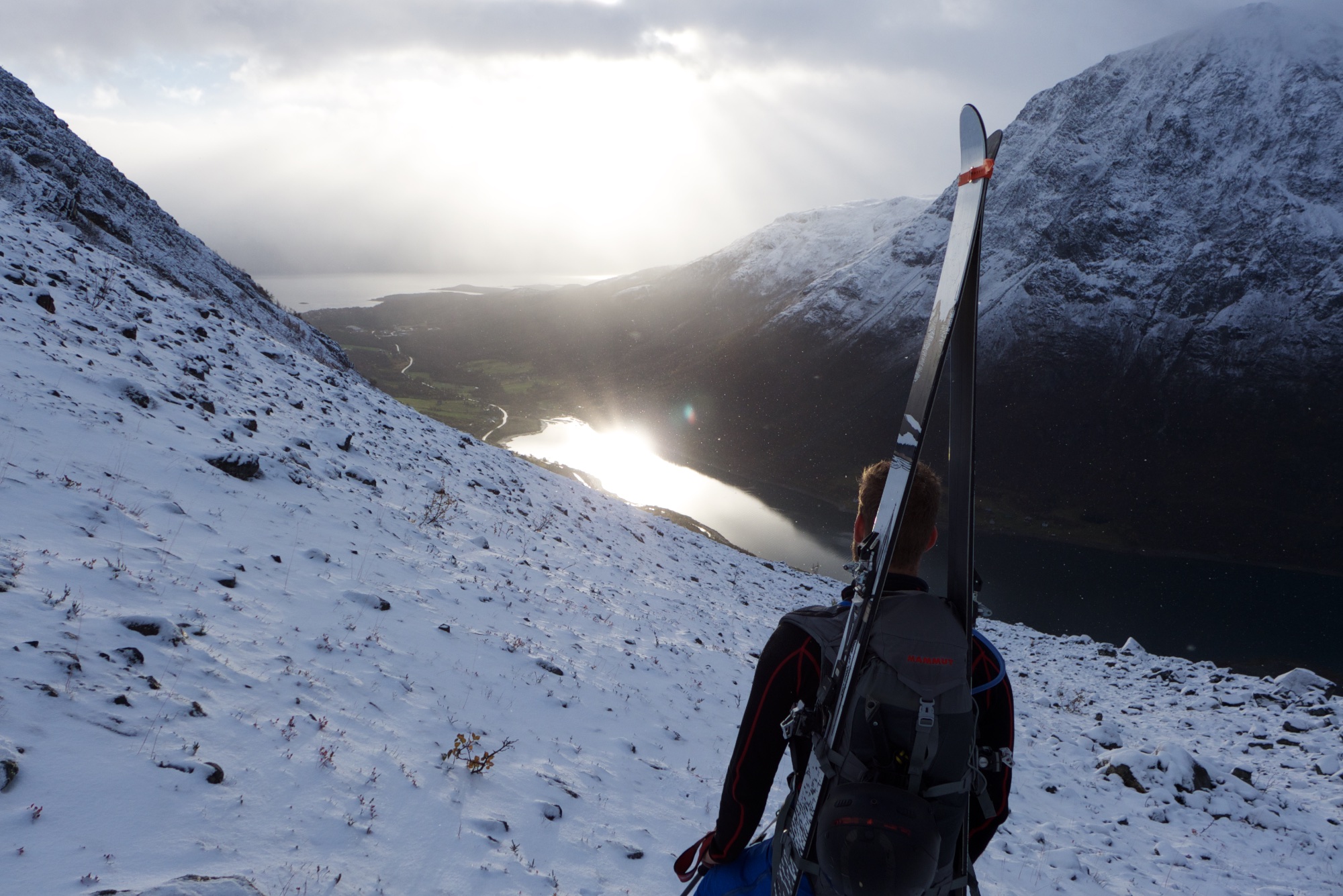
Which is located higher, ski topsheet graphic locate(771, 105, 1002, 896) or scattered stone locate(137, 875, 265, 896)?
ski topsheet graphic locate(771, 105, 1002, 896)

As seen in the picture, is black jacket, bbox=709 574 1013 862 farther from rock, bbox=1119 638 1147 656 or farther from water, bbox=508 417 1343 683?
water, bbox=508 417 1343 683

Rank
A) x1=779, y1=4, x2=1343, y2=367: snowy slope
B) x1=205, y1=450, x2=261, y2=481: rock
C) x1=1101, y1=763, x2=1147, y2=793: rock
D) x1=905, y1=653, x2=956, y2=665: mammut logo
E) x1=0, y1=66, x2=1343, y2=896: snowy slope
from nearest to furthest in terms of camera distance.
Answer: x1=905, y1=653, x2=956, y2=665: mammut logo → x1=0, y1=66, x2=1343, y2=896: snowy slope → x1=205, y1=450, x2=261, y2=481: rock → x1=1101, y1=763, x2=1147, y2=793: rock → x1=779, y1=4, x2=1343, y2=367: snowy slope

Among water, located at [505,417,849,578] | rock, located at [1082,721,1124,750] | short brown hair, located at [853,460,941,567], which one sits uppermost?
water, located at [505,417,849,578]

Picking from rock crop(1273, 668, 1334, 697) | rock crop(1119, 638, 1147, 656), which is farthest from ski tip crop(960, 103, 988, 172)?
rock crop(1119, 638, 1147, 656)

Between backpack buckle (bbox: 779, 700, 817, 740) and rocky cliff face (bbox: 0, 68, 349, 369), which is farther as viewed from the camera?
rocky cliff face (bbox: 0, 68, 349, 369)

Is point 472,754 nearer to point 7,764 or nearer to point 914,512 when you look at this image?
point 7,764

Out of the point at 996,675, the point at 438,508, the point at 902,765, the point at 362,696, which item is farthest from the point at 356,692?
the point at 438,508

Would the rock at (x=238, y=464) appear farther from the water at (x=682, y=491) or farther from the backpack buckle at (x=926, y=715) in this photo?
the water at (x=682, y=491)

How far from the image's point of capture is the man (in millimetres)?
2975

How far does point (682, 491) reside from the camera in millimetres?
75688

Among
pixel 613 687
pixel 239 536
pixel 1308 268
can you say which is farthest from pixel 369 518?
pixel 1308 268

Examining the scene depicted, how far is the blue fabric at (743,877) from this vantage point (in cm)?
308

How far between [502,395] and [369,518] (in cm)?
12853

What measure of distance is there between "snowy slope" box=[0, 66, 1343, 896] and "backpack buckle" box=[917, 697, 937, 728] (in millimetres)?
3539
